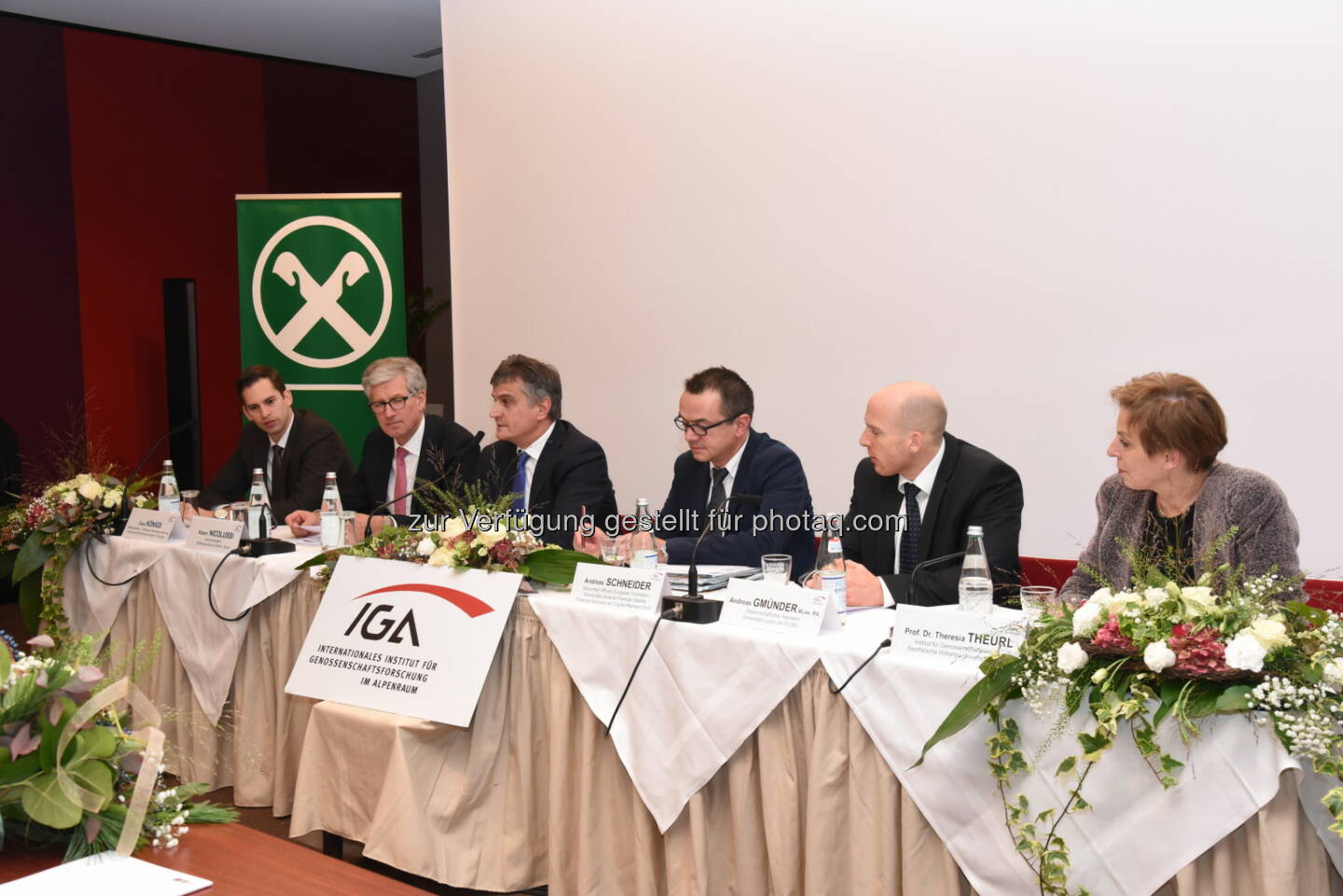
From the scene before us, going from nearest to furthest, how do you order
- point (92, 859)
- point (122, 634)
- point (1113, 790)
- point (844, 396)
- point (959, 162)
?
1. point (92, 859)
2. point (1113, 790)
3. point (122, 634)
4. point (959, 162)
5. point (844, 396)

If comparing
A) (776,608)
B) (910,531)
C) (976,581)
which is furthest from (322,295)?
(976,581)

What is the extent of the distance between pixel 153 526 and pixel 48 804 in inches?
104

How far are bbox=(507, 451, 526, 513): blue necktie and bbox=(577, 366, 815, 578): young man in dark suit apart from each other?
2.01 feet

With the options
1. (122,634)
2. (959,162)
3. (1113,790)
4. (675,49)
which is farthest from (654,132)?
(1113,790)

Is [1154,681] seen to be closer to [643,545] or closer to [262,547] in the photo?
[643,545]

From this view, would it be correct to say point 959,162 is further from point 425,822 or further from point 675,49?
point 425,822

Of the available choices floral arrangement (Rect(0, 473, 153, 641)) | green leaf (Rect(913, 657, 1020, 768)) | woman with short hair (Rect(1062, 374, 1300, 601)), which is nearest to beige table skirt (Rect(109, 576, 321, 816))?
floral arrangement (Rect(0, 473, 153, 641))

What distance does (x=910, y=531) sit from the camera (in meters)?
3.10

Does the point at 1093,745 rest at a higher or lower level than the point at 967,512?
lower

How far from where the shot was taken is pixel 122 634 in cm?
391

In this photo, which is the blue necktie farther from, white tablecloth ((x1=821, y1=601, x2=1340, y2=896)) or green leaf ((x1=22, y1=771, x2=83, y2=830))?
green leaf ((x1=22, y1=771, x2=83, y2=830))

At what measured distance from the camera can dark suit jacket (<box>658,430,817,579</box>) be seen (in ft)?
A: 11.2

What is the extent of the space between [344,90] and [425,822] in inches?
248

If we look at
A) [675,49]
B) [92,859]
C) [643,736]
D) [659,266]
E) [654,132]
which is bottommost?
[643,736]
